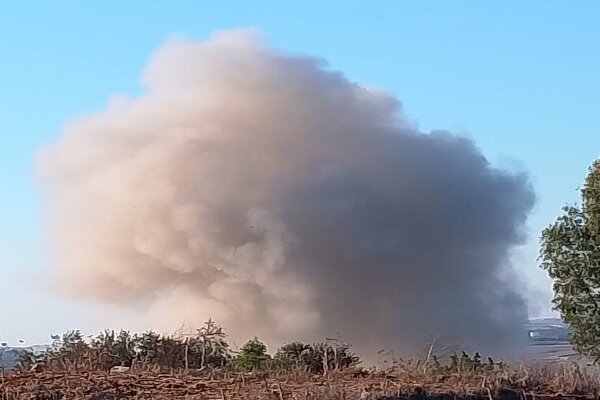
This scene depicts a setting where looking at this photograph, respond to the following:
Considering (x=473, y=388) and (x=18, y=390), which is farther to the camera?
(x=473, y=388)

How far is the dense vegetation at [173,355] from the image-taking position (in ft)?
46.8

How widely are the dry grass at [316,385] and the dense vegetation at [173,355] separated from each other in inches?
59.0

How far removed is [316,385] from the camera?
35.5 feet

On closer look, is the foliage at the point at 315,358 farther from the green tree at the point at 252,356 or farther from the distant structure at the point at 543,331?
the distant structure at the point at 543,331

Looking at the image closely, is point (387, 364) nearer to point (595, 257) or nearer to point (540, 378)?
point (540, 378)

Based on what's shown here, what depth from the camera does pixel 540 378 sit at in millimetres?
11914

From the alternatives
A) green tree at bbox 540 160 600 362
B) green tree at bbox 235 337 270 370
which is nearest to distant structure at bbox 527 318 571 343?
green tree at bbox 540 160 600 362

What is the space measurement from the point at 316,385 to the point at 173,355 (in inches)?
234

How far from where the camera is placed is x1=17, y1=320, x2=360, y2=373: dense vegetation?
14.3 m

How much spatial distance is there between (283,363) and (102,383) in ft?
15.0

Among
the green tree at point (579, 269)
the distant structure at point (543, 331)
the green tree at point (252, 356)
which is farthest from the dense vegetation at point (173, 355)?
the distant structure at point (543, 331)

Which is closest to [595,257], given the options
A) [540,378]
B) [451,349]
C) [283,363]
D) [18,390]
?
[451,349]

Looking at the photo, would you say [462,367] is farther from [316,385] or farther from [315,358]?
[316,385]

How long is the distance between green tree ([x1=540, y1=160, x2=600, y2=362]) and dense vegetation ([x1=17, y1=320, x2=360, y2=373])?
11.3 meters
